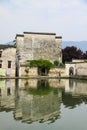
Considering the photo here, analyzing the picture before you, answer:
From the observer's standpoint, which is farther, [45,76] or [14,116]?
[45,76]

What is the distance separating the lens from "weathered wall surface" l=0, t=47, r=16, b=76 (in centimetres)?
4612

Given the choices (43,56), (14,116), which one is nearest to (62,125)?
(14,116)

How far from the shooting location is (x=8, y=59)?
152 feet

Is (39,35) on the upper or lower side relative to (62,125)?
upper

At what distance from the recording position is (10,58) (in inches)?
1832

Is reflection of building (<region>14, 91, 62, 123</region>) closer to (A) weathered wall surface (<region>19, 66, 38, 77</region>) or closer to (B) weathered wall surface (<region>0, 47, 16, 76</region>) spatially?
(B) weathered wall surface (<region>0, 47, 16, 76</region>)

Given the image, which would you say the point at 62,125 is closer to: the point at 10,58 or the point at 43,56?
the point at 10,58

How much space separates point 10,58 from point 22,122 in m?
35.4

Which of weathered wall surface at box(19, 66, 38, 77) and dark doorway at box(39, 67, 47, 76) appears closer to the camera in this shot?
weathered wall surface at box(19, 66, 38, 77)

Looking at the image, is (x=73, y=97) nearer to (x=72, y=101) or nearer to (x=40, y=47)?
(x=72, y=101)

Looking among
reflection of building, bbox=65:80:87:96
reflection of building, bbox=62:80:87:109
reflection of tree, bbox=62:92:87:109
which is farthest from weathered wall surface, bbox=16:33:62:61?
reflection of tree, bbox=62:92:87:109

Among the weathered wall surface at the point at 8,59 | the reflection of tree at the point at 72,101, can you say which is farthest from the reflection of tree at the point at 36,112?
the weathered wall surface at the point at 8,59

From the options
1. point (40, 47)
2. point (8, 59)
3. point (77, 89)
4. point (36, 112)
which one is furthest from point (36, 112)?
point (40, 47)

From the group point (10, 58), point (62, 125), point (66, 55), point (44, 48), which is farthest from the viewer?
point (66, 55)
